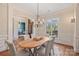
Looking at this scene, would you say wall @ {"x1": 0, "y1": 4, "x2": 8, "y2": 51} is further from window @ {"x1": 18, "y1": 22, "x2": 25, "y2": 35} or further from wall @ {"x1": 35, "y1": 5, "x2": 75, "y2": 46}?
wall @ {"x1": 35, "y1": 5, "x2": 75, "y2": 46}

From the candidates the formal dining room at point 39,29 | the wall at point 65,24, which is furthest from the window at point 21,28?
the wall at point 65,24

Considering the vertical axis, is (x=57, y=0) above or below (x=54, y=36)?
above

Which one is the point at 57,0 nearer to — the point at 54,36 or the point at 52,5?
the point at 52,5

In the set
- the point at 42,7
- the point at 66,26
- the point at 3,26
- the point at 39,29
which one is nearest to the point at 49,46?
the point at 39,29

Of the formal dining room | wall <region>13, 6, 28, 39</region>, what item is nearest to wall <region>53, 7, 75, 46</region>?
the formal dining room

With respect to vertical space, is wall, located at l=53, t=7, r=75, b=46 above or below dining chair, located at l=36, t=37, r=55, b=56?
above

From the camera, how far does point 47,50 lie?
6.58 ft

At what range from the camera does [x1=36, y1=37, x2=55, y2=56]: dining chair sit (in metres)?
1.97

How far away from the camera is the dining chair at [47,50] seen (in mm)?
1965

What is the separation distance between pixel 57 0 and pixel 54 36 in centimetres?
64

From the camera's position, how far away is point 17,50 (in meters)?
1.95

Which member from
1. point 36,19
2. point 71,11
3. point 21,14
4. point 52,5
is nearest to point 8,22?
point 21,14

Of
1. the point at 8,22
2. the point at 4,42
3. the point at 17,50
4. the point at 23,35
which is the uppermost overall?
the point at 8,22

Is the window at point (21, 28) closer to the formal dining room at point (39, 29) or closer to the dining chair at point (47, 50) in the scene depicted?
the formal dining room at point (39, 29)
